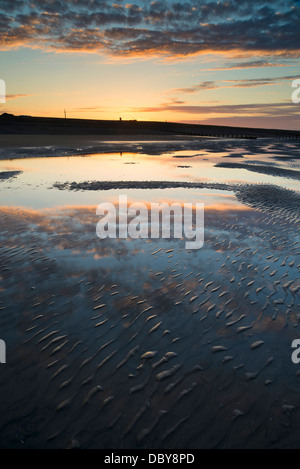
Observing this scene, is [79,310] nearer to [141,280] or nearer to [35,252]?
[141,280]

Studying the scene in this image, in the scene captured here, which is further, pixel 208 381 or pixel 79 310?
pixel 79 310

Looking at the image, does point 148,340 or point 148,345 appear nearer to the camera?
point 148,345

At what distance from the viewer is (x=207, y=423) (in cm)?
431

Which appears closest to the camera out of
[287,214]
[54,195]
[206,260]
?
[206,260]

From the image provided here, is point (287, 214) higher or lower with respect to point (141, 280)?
higher

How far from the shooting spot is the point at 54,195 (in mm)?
17531

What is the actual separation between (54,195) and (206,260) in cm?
1177

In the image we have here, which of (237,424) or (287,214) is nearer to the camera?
(237,424)

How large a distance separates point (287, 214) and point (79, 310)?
1203cm

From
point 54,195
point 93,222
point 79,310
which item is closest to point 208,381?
point 79,310
